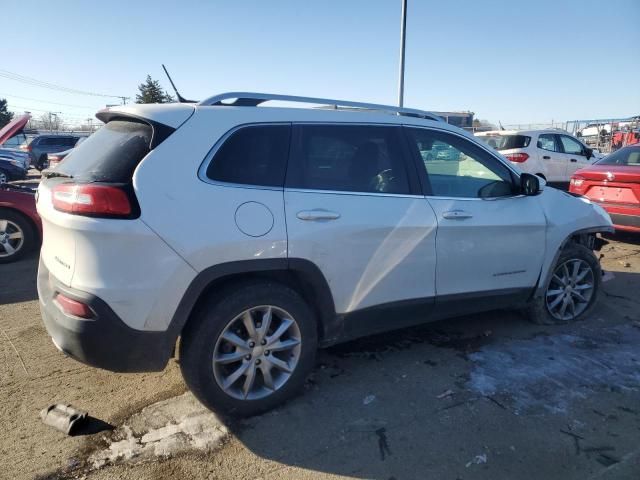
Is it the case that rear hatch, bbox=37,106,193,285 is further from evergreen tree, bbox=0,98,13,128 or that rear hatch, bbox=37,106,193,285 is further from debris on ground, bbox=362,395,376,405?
evergreen tree, bbox=0,98,13,128

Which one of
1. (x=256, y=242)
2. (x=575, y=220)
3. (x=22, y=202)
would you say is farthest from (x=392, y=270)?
(x=22, y=202)

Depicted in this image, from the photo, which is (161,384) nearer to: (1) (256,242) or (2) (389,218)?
(1) (256,242)

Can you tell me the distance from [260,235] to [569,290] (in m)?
3.14

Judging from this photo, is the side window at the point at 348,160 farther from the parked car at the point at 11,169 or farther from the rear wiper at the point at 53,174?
the parked car at the point at 11,169

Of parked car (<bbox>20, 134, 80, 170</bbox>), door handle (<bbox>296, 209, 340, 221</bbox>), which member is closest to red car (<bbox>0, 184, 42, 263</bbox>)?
door handle (<bbox>296, 209, 340, 221</bbox>)

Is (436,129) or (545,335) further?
(545,335)

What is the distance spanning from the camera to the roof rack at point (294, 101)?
2.95 meters

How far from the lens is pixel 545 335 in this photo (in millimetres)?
4117

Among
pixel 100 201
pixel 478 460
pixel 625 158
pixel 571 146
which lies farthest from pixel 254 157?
pixel 571 146

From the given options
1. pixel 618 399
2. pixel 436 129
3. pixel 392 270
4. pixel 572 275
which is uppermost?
pixel 436 129

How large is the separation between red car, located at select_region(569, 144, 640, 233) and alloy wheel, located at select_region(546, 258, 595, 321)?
2.71 metres

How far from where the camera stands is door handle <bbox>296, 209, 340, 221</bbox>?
2812 millimetres

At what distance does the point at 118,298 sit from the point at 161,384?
3.53 ft

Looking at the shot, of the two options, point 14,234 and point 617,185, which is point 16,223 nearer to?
point 14,234
